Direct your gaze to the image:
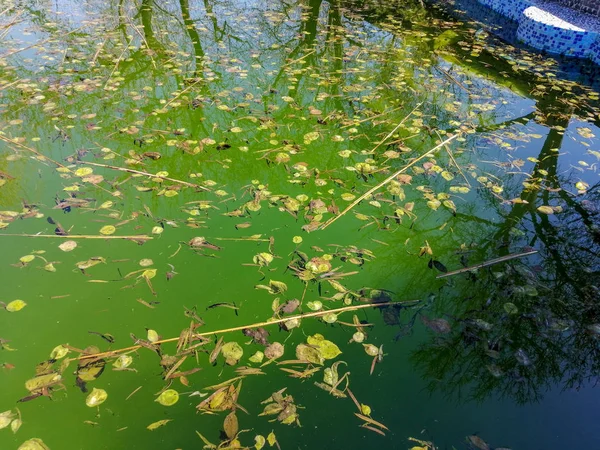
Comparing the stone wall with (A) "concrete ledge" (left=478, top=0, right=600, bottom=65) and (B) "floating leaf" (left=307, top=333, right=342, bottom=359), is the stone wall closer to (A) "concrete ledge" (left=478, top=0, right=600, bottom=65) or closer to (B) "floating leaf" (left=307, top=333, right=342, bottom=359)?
(A) "concrete ledge" (left=478, top=0, right=600, bottom=65)

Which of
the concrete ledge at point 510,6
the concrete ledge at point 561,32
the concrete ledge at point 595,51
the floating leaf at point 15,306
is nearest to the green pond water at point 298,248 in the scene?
the floating leaf at point 15,306

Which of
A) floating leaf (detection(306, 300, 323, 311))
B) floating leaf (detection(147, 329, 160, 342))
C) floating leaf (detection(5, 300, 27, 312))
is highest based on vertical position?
floating leaf (detection(306, 300, 323, 311))

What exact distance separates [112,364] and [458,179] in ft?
7.92

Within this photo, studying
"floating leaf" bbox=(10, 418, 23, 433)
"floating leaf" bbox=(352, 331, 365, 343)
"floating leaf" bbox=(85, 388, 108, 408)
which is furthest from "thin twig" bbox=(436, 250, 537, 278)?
"floating leaf" bbox=(10, 418, 23, 433)

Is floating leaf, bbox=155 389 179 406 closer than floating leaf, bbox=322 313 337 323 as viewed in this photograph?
Yes

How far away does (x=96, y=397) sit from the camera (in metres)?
1.48

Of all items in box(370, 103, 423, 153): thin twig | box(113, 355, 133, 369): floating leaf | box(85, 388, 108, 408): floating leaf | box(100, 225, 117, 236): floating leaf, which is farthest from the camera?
box(370, 103, 423, 153): thin twig

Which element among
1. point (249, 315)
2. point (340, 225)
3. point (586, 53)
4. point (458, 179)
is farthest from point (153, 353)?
point (586, 53)

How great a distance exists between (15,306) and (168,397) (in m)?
0.91

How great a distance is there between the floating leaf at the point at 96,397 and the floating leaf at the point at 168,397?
206 millimetres

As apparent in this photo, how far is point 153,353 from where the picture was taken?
1.63 meters

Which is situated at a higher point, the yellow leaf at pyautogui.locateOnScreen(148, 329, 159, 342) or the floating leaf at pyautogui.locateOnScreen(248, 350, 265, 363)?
the yellow leaf at pyautogui.locateOnScreen(148, 329, 159, 342)

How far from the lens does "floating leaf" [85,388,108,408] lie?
4.81 feet

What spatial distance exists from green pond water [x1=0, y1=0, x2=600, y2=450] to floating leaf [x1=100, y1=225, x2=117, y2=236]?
1 centimetres
